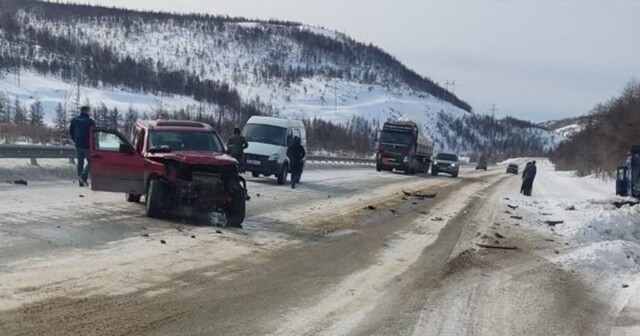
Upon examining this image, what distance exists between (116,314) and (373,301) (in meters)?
2.67

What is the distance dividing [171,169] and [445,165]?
3968cm

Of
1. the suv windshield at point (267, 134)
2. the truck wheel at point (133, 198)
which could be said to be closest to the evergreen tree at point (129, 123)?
the truck wheel at point (133, 198)

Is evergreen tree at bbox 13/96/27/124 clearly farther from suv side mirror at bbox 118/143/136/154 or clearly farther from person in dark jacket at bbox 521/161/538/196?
suv side mirror at bbox 118/143/136/154

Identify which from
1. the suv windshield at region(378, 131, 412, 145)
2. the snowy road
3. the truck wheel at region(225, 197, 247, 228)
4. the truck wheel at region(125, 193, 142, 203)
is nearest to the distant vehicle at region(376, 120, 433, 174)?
the suv windshield at region(378, 131, 412, 145)

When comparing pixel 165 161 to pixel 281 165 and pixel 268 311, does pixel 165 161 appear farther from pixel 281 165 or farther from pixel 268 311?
pixel 281 165

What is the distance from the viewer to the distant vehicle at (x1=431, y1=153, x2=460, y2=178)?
50.0 meters

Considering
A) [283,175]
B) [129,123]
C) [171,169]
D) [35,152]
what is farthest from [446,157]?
[171,169]

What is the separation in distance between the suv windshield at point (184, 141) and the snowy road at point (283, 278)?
A: 139 centimetres

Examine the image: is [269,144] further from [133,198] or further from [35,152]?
[133,198]

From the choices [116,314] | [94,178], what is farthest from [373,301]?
[94,178]

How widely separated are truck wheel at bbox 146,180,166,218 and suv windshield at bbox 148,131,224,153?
124 cm

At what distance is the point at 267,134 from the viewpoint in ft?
85.7

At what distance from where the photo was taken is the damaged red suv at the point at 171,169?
12414mm

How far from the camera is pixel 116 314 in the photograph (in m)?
6.13
